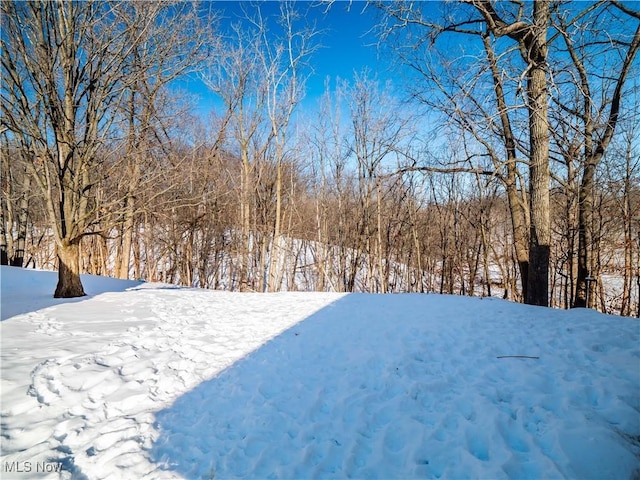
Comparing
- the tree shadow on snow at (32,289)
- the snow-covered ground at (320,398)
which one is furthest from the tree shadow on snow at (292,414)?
the tree shadow on snow at (32,289)

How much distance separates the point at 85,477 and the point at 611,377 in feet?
14.5

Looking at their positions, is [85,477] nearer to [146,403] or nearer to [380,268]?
[146,403]

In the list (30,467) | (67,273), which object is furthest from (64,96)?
(30,467)

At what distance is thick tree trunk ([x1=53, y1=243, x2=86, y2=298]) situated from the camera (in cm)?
612

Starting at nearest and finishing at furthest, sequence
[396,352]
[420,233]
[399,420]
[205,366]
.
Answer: [399,420] < [205,366] < [396,352] < [420,233]

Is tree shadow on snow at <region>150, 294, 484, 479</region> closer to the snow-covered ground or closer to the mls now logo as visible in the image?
the snow-covered ground

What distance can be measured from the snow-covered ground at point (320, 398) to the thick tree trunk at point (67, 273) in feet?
3.88

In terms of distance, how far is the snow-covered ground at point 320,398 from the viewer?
195 centimetres

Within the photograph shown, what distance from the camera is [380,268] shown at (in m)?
12.4

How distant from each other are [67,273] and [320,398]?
6.53 m

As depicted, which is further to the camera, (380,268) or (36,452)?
(380,268)

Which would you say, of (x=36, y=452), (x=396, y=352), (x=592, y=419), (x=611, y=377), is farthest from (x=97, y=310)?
(x=611, y=377)

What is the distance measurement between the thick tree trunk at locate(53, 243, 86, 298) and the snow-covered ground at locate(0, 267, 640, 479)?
1.18 m

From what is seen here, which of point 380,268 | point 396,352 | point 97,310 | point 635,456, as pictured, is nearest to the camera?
point 635,456
